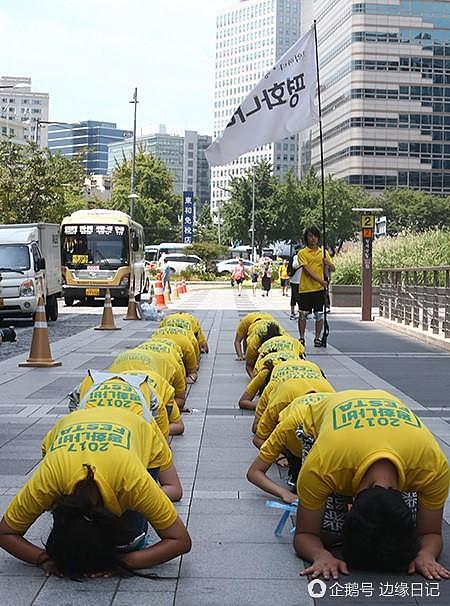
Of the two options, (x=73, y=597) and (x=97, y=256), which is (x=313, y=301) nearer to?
(x=73, y=597)

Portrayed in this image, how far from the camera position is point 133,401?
586 cm

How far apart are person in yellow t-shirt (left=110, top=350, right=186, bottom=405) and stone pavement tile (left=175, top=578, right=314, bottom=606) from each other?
294 cm

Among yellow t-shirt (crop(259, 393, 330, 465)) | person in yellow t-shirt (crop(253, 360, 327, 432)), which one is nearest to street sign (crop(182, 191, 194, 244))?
person in yellow t-shirt (crop(253, 360, 327, 432))

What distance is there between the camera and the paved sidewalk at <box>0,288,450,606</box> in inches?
182

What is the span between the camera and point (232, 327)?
22.4 m

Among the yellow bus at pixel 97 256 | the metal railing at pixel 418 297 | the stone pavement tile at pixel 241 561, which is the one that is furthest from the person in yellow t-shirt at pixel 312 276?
the yellow bus at pixel 97 256

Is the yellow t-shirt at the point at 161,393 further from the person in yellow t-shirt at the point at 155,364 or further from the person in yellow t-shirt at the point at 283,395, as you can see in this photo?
the person in yellow t-shirt at the point at 283,395

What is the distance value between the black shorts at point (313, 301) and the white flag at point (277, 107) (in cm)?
255

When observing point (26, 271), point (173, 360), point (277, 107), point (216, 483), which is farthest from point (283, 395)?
point (26, 271)

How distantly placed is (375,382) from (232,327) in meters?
10.3

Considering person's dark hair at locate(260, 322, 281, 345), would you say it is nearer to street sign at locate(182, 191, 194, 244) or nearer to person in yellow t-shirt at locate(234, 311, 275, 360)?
person in yellow t-shirt at locate(234, 311, 275, 360)

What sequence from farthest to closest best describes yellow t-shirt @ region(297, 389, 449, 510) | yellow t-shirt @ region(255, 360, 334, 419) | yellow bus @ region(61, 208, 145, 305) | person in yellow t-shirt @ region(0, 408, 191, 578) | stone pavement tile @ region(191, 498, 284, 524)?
yellow bus @ region(61, 208, 145, 305) < yellow t-shirt @ region(255, 360, 334, 419) < stone pavement tile @ region(191, 498, 284, 524) < yellow t-shirt @ region(297, 389, 449, 510) < person in yellow t-shirt @ region(0, 408, 191, 578)

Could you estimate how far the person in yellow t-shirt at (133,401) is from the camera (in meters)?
5.70

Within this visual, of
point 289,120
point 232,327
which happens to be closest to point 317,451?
point 289,120
